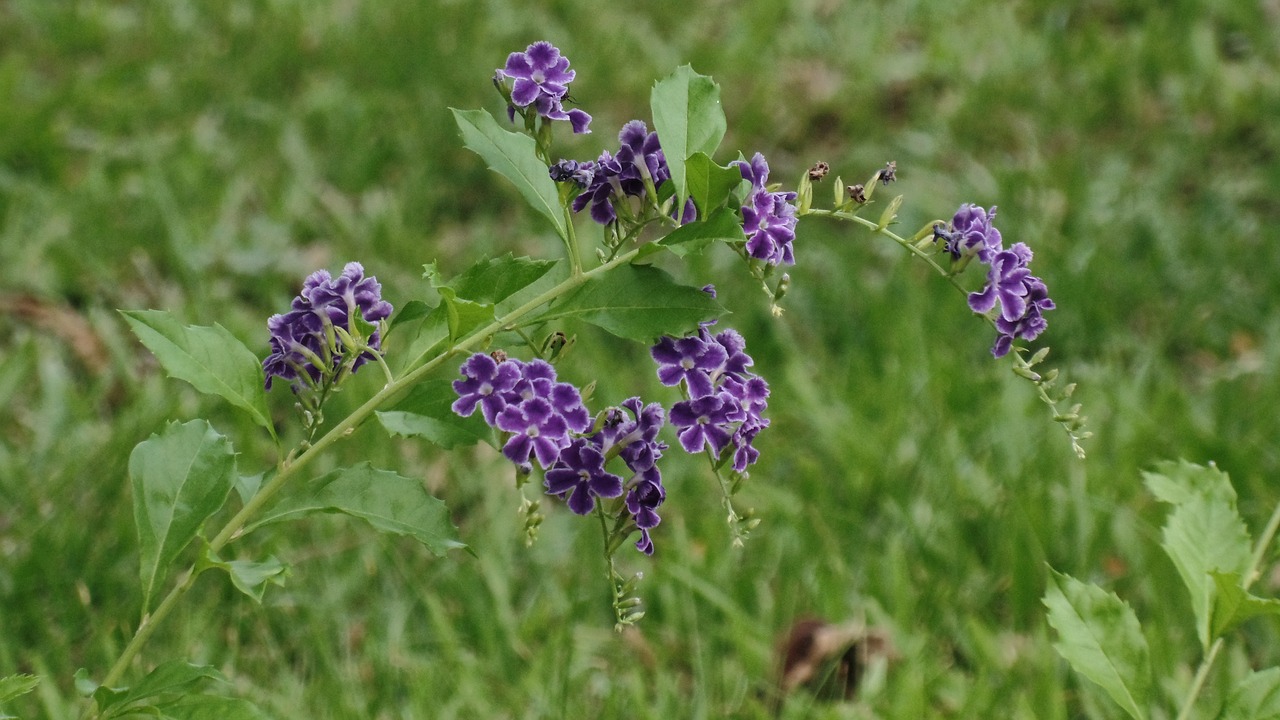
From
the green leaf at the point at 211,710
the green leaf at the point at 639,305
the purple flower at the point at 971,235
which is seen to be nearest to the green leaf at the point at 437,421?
the green leaf at the point at 639,305

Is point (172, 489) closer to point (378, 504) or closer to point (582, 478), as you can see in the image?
point (378, 504)

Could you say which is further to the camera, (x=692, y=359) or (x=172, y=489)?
(x=172, y=489)

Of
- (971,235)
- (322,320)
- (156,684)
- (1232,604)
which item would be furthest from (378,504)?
(1232,604)

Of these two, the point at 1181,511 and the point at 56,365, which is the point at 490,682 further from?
the point at 56,365

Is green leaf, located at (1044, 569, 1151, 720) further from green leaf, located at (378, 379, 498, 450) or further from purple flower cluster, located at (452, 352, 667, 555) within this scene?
green leaf, located at (378, 379, 498, 450)

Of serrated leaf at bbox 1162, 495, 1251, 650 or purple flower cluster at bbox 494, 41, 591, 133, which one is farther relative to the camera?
serrated leaf at bbox 1162, 495, 1251, 650

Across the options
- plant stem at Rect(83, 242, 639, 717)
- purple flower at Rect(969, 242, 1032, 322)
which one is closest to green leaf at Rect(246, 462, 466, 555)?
plant stem at Rect(83, 242, 639, 717)
